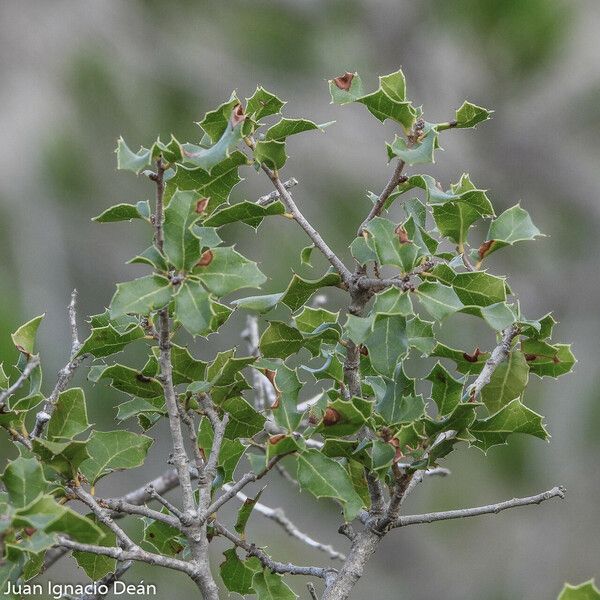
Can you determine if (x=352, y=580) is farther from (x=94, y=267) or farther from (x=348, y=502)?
(x=94, y=267)

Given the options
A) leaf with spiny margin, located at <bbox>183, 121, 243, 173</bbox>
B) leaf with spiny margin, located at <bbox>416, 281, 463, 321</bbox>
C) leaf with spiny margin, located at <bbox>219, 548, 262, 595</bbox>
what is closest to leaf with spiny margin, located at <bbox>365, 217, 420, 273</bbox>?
leaf with spiny margin, located at <bbox>416, 281, 463, 321</bbox>

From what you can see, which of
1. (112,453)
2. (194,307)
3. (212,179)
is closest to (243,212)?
(212,179)

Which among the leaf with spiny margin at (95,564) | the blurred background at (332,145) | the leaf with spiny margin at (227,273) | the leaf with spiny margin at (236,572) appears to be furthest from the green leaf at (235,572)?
the blurred background at (332,145)

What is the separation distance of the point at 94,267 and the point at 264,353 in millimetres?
2779

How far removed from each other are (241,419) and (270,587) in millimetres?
163

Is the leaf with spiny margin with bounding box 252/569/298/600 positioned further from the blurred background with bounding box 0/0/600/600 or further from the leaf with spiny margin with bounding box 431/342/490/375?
the blurred background with bounding box 0/0/600/600

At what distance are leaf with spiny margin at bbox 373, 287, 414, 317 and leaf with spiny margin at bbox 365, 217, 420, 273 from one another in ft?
0.09

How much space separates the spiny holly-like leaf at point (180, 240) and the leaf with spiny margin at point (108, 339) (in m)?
0.10

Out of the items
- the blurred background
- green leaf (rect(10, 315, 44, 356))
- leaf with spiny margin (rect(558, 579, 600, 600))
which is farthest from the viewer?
the blurred background

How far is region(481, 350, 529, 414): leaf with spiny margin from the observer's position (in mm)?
860

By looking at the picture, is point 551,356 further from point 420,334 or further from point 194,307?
point 194,307

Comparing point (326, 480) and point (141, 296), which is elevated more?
point (141, 296)

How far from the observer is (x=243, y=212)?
0.80 m

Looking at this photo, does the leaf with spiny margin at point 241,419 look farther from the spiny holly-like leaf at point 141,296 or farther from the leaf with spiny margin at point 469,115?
the leaf with spiny margin at point 469,115
